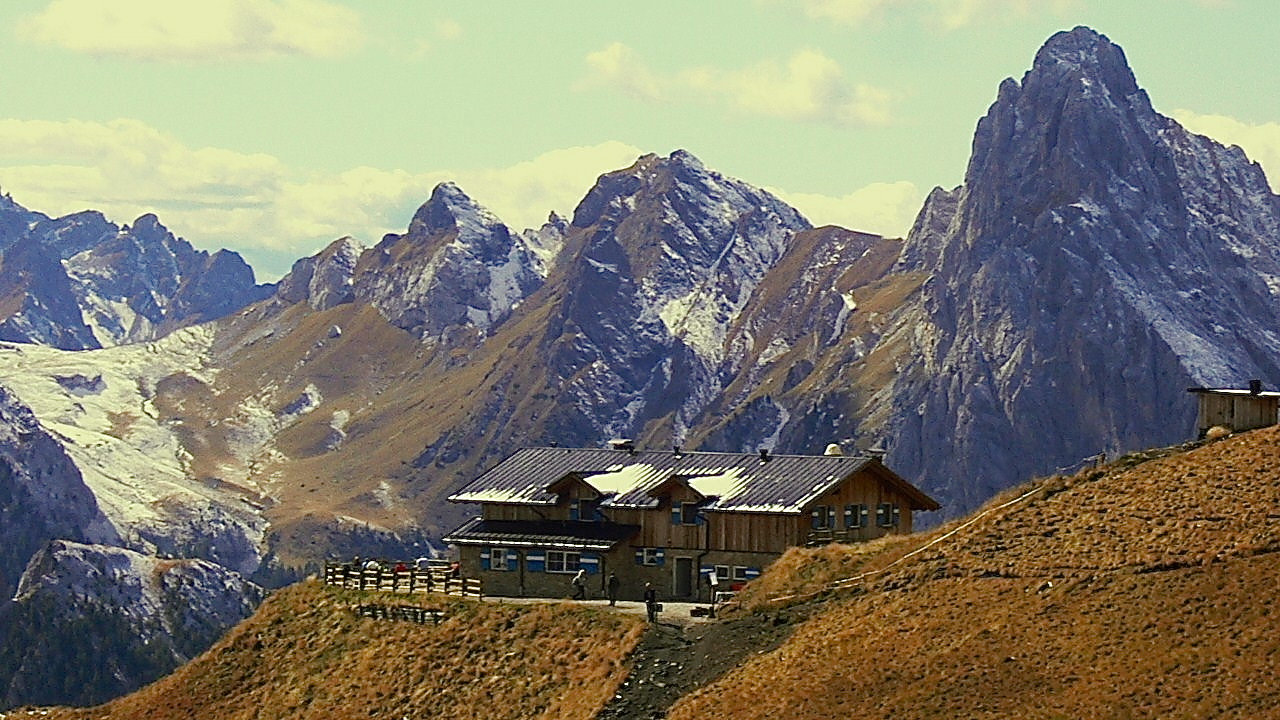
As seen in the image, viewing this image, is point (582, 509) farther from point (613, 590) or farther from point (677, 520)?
point (613, 590)

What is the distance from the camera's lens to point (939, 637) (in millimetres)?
67875

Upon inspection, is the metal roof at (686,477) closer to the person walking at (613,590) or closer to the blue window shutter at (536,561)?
the blue window shutter at (536,561)

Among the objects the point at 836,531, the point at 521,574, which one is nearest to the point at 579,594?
the point at 521,574

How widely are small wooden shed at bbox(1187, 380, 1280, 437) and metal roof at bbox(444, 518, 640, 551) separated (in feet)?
89.1

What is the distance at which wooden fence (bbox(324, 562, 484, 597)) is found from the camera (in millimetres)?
95500

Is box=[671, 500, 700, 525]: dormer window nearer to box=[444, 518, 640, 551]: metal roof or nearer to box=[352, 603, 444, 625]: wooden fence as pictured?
box=[444, 518, 640, 551]: metal roof

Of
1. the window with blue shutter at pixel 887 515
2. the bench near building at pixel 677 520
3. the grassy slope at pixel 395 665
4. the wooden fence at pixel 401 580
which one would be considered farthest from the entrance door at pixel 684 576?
the grassy slope at pixel 395 665

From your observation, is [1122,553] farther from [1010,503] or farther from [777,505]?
[777,505]

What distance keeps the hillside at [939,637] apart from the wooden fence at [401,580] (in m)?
3.34

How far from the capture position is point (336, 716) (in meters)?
83.6

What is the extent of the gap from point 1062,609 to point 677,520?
104 ft

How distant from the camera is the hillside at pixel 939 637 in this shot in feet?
202

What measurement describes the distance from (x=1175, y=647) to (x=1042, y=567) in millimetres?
10530

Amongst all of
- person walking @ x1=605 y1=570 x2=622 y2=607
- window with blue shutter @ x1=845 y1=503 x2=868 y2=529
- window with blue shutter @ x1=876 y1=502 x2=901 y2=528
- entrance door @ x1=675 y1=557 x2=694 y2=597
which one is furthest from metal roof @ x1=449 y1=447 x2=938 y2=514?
person walking @ x1=605 y1=570 x2=622 y2=607
